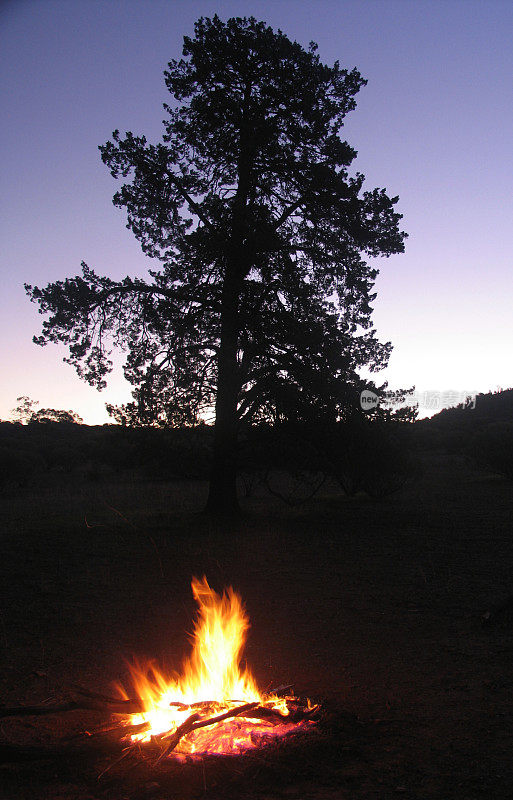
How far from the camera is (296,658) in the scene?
229 inches

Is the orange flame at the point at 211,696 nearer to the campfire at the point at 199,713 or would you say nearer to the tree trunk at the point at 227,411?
the campfire at the point at 199,713

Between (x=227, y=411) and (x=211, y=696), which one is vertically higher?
(x=227, y=411)

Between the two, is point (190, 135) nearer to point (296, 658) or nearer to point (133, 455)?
point (133, 455)

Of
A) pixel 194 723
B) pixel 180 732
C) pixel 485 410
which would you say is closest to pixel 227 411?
pixel 194 723

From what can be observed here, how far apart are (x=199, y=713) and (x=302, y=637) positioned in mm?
2785

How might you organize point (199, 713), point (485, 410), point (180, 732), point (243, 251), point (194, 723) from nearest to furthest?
1. point (180, 732)
2. point (194, 723)
3. point (199, 713)
4. point (243, 251)
5. point (485, 410)

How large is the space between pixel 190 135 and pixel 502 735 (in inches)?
564

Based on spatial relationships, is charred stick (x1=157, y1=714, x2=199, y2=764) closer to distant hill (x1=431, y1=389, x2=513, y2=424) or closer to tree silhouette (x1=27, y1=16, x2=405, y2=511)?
tree silhouette (x1=27, y1=16, x2=405, y2=511)

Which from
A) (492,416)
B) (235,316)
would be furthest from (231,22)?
(492,416)

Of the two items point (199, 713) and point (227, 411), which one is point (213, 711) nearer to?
point (199, 713)

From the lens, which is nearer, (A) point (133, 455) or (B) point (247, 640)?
(B) point (247, 640)

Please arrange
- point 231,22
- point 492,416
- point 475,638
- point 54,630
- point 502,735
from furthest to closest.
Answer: point 492,416 → point 231,22 → point 54,630 → point 475,638 → point 502,735

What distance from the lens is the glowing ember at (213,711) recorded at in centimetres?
374

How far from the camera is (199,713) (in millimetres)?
4000
